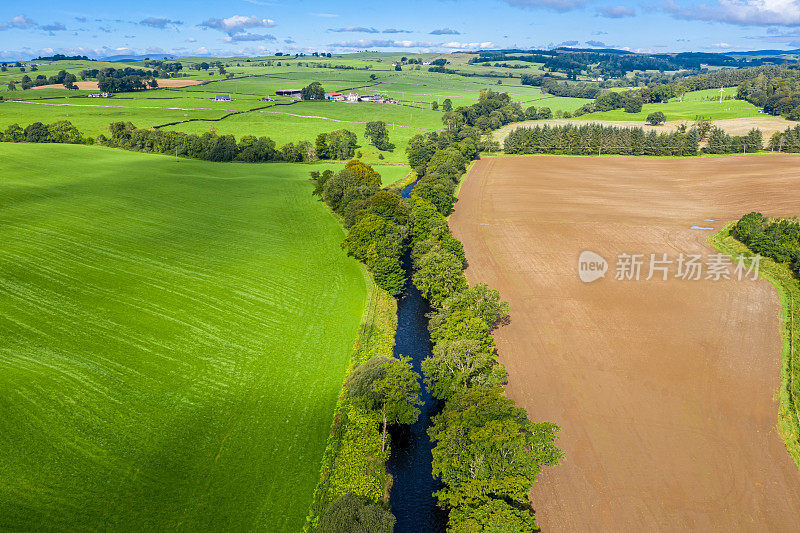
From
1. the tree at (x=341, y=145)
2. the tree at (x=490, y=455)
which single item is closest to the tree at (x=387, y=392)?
the tree at (x=490, y=455)

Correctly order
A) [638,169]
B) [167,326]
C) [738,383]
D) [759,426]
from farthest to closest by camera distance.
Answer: [638,169] → [167,326] → [738,383] → [759,426]

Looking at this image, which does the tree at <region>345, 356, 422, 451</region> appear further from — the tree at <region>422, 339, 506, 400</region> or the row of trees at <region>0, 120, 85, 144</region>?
the row of trees at <region>0, 120, 85, 144</region>

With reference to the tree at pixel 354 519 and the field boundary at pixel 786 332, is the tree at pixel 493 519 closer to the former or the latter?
the tree at pixel 354 519

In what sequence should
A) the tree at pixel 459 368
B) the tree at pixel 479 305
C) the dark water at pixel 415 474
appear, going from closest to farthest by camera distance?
1. the dark water at pixel 415 474
2. the tree at pixel 459 368
3. the tree at pixel 479 305

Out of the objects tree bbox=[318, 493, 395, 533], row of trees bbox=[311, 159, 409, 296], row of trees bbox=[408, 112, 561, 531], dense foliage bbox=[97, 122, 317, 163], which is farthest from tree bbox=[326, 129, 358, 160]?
tree bbox=[318, 493, 395, 533]

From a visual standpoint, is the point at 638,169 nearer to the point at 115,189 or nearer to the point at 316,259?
the point at 316,259

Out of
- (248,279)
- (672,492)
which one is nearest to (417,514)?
(672,492)
